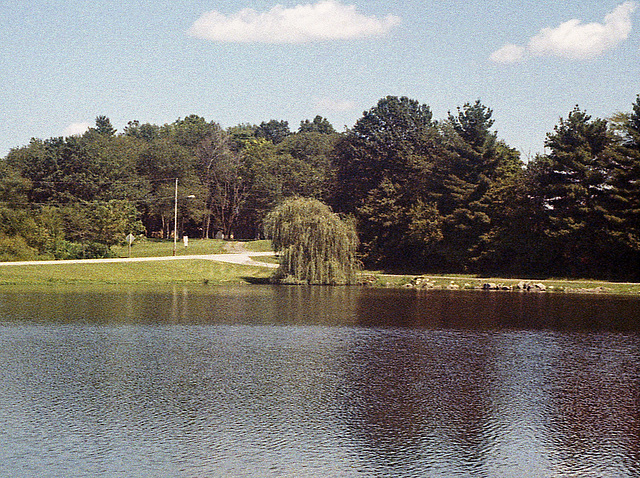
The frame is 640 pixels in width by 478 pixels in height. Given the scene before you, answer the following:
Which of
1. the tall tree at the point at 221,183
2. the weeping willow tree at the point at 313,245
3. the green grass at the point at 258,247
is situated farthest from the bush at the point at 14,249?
the tall tree at the point at 221,183

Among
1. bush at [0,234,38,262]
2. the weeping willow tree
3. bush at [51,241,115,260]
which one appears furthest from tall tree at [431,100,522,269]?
bush at [0,234,38,262]

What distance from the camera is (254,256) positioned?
77688 millimetres

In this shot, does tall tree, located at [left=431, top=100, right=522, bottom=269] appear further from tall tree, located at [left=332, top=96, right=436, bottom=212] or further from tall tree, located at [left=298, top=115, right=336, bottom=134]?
tall tree, located at [left=298, top=115, right=336, bottom=134]

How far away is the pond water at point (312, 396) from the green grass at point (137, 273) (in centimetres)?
1988

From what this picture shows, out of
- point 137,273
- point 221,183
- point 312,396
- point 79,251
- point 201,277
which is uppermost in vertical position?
point 221,183

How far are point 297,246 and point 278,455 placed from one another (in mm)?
44962

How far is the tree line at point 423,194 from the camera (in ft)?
211

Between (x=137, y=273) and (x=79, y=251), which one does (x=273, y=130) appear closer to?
(x=79, y=251)

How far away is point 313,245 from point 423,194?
25.8 meters

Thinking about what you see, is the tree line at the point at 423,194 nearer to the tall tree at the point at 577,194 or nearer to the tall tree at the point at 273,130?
the tall tree at the point at 577,194

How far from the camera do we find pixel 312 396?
17.0 meters

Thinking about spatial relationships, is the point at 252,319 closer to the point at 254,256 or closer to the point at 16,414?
the point at 16,414

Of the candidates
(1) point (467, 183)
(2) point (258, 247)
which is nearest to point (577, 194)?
(1) point (467, 183)

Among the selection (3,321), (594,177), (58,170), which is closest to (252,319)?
(3,321)
